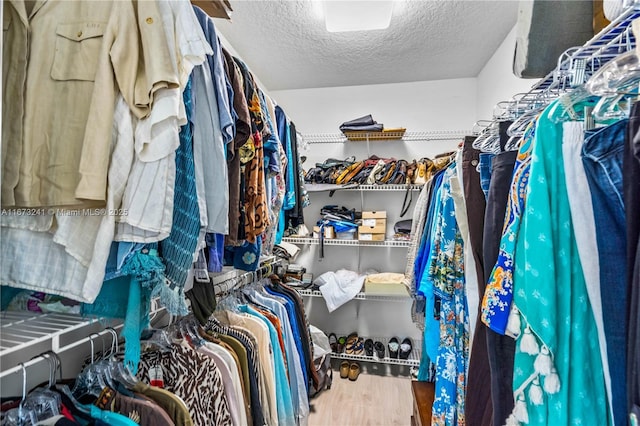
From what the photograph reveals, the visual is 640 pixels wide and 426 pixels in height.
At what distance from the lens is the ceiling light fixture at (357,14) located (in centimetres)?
163

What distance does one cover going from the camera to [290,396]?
1562 mm

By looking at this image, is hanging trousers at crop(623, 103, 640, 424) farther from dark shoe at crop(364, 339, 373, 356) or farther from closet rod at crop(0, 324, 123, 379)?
dark shoe at crop(364, 339, 373, 356)

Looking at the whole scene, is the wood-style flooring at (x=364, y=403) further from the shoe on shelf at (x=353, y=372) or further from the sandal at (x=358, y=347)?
the sandal at (x=358, y=347)

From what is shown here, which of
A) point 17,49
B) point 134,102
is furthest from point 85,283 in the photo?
point 17,49

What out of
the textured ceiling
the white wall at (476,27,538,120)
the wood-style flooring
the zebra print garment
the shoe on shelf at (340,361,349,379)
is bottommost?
the wood-style flooring

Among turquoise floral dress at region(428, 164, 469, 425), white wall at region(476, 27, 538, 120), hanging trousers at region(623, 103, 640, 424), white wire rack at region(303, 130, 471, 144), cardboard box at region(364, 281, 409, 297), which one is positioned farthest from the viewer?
white wire rack at region(303, 130, 471, 144)

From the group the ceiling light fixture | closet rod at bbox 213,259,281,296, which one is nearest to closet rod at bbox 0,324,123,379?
closet rod at bbox 213,259,281,296

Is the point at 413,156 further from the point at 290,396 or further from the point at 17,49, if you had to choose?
the point at 17,49

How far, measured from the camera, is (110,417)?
0.78m

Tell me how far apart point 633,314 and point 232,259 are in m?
1.15

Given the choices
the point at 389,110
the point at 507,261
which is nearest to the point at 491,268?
the point at 507,261

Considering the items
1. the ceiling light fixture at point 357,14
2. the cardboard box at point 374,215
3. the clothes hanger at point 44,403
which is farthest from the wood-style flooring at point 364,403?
the ceiling light fixture at point 357,14

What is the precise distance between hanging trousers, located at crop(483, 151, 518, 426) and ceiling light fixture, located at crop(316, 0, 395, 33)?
1.31 metres

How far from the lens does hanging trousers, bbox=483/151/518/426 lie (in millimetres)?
653
